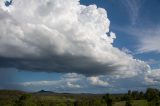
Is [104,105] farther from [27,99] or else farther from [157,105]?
[27,99]

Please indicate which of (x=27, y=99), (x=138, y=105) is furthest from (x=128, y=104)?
(x=27, y=99)

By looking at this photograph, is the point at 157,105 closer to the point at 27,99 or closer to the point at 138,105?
the point at 138,105

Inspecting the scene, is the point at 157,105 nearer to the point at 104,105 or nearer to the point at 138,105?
the point at 138,105

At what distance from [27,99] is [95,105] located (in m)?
54.4

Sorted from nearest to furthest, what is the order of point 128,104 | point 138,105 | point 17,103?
point 17,103
point 128,104
point 138,105

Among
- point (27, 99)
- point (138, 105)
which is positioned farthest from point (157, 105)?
point (27, 99)

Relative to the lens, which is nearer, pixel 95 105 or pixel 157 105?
pixel 157 105

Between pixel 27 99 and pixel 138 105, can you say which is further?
pixel 138 105

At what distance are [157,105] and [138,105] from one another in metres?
14.0

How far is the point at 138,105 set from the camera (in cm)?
19412

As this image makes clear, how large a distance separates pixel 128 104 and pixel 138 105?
18340 mm

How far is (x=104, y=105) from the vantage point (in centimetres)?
19700

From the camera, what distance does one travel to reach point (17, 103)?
522 feet

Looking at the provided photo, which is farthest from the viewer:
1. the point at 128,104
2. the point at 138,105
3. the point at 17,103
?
the point at 138,105
